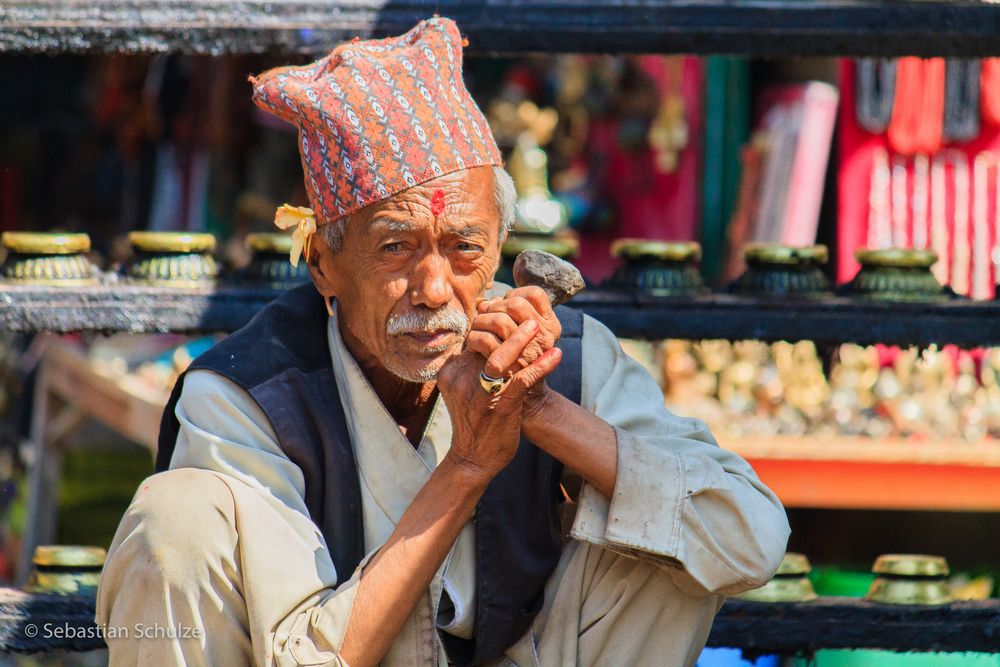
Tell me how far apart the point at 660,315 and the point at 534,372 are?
2.96ft

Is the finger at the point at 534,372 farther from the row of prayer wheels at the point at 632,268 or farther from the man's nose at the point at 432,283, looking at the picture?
the row of prayer wheels at the point at 632,268

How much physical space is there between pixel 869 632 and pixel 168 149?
531 centimetres

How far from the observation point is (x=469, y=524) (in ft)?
8.30

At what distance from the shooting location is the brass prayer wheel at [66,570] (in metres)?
2.97

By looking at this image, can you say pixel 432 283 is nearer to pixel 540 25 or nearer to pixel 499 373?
pixel 499 373

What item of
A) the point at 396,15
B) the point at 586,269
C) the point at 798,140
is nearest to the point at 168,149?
the point at 586,269

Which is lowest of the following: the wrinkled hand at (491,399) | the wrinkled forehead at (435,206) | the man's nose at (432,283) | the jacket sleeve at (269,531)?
the jacket sleeve at (269,531)

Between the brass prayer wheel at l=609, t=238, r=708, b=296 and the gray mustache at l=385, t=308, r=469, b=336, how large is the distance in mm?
808

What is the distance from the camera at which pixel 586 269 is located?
641 cm

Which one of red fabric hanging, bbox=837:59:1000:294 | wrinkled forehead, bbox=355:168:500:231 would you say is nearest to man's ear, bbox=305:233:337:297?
wrinkled forehead, bbox=355:168:500:231

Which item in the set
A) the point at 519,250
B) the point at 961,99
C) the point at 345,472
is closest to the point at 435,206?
the point at 345,472

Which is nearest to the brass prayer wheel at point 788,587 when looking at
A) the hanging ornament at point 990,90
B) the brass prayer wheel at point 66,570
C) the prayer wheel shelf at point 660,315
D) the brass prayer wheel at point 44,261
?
the prayer wheel shelf at point 660,315

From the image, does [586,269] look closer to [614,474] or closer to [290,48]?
[290,48]

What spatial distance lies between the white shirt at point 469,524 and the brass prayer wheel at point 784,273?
715 mm
